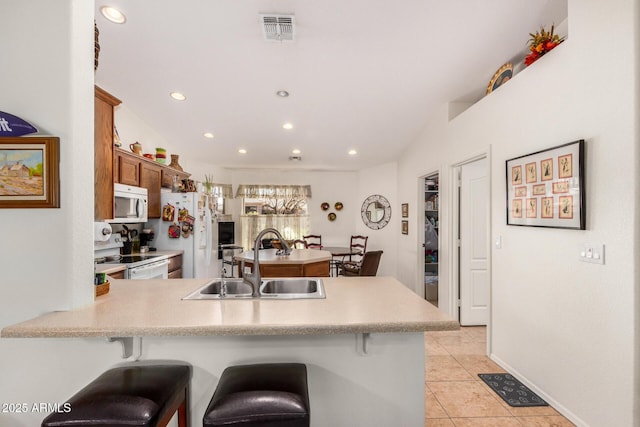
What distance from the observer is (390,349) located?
1479mm

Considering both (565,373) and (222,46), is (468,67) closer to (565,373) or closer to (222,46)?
(222,46)

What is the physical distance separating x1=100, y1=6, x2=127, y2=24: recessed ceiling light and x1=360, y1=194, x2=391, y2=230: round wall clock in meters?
4.94

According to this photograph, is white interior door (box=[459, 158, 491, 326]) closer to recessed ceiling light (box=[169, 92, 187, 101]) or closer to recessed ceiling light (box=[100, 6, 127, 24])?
recessed ceiling light (box=[169, 92, 187, 101])

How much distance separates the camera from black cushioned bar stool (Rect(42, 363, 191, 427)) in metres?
1.01

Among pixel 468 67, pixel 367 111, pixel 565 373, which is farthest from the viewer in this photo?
pixel 367 111

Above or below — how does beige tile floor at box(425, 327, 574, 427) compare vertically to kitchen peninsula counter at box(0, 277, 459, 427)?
below

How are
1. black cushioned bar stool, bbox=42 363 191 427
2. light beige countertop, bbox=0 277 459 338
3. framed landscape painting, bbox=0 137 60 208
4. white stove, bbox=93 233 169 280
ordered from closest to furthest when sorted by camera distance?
black cushioned bar stool, bbox=42 363 191 427, light beige countertop, bbox=0 277 459 338, framed landscape painting, bbox=0 137 60 208, white stove, bbox=93 233 169 280

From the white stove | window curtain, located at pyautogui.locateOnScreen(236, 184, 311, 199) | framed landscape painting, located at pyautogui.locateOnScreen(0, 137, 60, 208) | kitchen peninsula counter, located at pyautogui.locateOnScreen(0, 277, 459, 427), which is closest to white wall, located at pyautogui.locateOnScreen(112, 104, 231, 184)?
window curtain, located at pyautogui.locateOnScreen(236, 184, 311, 199)

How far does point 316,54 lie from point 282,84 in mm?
647

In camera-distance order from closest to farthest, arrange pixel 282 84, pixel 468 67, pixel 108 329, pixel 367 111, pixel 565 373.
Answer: pixel 108 329
pixel 565 373
pixel 468 67
pixel 282 84
pixel 367 111

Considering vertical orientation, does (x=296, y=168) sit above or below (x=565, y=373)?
above

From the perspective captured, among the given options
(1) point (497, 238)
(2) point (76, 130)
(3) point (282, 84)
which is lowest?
(1) point (497, 238)

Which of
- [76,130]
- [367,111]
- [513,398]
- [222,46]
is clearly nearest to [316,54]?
[222,46]

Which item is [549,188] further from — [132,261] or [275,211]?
[275,211]
